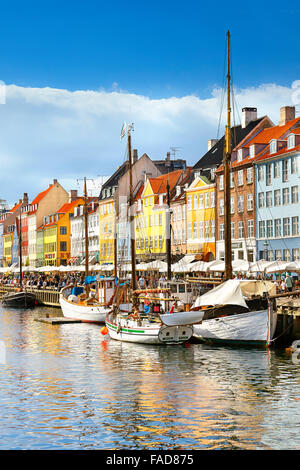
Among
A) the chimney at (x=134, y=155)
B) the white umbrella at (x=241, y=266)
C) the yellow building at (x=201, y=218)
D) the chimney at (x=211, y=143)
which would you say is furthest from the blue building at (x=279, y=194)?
the chimney at (x=134, y=155)

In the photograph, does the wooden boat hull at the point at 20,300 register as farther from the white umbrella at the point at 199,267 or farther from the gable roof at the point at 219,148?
Answer: the white umbrella at the point at 199,267

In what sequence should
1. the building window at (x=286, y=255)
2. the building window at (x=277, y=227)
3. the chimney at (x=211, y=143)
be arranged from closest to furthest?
the building window at (x=286, y=255)
the building window at (x=277, y=227)
the chimney at (x=211, y=143)

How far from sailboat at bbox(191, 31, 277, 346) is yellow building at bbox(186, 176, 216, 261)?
42.9m

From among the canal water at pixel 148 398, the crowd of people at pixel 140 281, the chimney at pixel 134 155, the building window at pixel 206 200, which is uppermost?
the chimney at pixel 134 155

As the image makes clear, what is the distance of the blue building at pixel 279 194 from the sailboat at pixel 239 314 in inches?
1092

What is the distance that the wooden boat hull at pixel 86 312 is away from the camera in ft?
196

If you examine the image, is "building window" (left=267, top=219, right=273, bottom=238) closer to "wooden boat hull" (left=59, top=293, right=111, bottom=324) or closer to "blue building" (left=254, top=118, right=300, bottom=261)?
"blue building" (left=254, top=118, right=300, bottom=261)

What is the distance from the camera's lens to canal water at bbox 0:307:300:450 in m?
Result: 20.8

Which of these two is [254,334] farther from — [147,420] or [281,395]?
[147,420]

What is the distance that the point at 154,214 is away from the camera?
101 m

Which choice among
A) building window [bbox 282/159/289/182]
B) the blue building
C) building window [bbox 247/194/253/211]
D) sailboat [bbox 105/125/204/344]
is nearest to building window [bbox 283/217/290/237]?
the blue building

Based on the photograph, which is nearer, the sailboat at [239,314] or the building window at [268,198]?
the sailboat at [239,314]

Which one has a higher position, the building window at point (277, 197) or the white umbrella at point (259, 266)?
the building window at point (277, 197)
